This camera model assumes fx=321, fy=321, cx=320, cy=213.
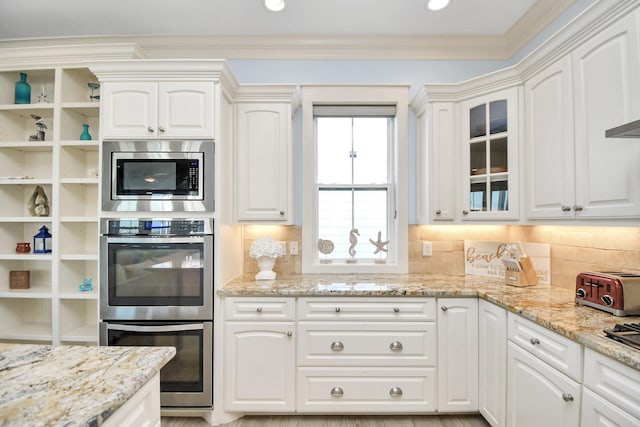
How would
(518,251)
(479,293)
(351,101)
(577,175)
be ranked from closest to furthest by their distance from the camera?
(577,175), (479,293), (518,251), (351,101)

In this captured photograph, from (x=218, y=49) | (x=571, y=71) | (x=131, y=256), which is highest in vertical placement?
(x=218, y=49)

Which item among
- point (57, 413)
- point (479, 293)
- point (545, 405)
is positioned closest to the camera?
point (57, 413)

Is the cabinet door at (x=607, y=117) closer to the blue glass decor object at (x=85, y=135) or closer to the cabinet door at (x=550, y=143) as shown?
the cabinet door at (x=550, y=143)

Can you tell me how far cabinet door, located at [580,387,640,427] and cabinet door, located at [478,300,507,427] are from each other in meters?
0.57

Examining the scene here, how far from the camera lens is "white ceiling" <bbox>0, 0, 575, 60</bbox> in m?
2.31

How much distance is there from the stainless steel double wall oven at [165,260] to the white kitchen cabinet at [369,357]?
0.69m

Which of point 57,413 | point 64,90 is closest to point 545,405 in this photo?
point 57,413

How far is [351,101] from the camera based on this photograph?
2.71 metres

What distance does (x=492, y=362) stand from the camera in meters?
2.01

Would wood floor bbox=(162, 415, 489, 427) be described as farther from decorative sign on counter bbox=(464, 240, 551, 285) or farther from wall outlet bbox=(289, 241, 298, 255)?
wall outlet bbox=(289, 241, 298, 255)

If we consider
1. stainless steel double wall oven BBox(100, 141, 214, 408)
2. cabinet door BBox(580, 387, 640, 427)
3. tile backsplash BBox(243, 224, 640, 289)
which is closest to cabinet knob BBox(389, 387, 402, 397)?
tile backsplash BBox(243, 224, 640, 289)

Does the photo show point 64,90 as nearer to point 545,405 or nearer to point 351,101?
point 351,101

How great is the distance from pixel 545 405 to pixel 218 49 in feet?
10.8

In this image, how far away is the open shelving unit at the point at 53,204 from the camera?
2.45 metres
